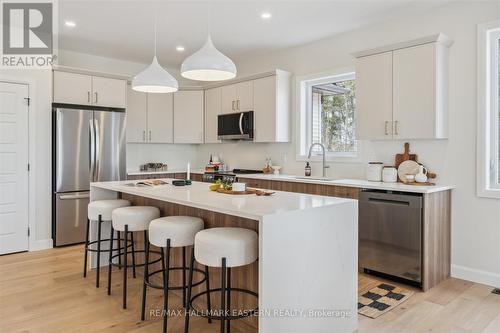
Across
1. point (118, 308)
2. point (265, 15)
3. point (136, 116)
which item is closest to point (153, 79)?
point (265, 15)

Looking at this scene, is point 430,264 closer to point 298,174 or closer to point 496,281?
point 496,281

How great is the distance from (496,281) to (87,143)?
4875mm

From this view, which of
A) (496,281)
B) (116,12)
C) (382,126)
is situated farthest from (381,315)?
(116,12)

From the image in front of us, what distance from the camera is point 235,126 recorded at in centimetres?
540

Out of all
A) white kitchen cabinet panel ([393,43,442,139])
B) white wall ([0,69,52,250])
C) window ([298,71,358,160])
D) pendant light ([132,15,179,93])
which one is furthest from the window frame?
white wall ([0,69,52,250])

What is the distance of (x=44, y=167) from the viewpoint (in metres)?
4.63

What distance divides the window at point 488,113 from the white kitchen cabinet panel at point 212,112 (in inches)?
142

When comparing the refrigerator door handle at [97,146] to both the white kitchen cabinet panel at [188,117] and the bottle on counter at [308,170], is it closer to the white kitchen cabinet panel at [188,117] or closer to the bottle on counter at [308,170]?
the white kitchen cabinet panel at [188,117]

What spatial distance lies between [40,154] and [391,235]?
427 cm

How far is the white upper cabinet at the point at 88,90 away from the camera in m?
4.74

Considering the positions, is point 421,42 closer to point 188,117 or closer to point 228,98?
point 228,98

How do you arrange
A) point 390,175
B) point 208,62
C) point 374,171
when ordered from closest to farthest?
point 208,62 < point 390,175 < point 374,171

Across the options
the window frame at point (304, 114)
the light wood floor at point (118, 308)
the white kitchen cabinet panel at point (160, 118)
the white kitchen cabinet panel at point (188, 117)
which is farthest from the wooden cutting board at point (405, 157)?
the white kitchen cabinet panel at point (160, 118)
